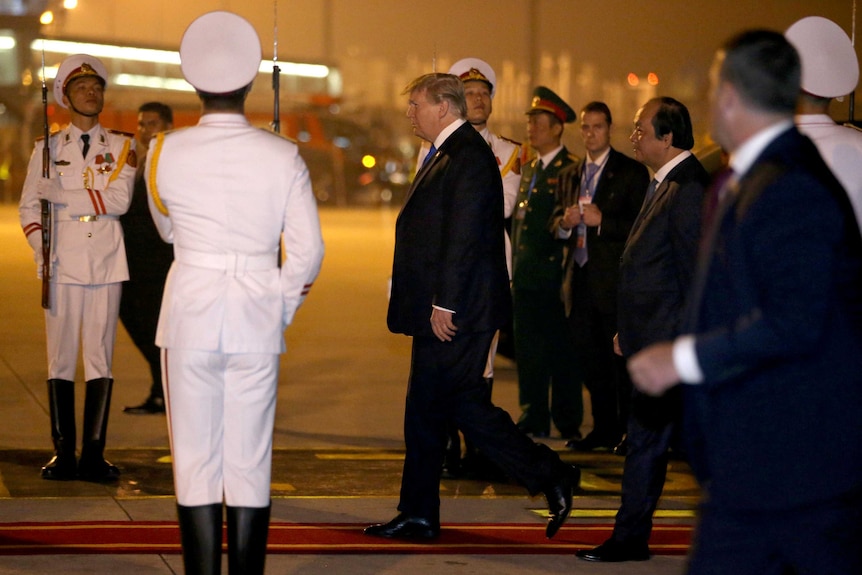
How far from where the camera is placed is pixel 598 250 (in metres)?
7.17

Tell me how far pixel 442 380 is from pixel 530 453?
477mm

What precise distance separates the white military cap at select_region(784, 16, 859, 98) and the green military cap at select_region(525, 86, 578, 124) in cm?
288

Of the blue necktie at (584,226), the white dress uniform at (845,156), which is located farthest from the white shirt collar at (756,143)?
the blue necktie at (584,226)

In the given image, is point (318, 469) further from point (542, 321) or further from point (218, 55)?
point (218, 55)

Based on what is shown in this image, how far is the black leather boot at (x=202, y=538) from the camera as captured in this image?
4.10 meters

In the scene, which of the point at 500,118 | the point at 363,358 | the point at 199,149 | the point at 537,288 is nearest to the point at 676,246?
the point at 199,149

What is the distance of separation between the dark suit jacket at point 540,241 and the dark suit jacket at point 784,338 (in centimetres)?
469

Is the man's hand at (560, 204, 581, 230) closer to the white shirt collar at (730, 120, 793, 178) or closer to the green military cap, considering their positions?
the green military cap

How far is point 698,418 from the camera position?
289cm

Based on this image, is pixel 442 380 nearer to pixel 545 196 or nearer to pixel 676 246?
pixel 676 246

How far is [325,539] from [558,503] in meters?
0.97

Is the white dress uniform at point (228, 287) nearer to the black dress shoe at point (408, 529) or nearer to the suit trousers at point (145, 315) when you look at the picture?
the black dress shoe at point (408, 529)

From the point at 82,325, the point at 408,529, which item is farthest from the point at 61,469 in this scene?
the point at 408,529

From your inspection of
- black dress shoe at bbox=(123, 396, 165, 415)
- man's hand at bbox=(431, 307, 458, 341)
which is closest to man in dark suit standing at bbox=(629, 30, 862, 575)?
man's hand at bbox=(431, 307, 458, 341)
